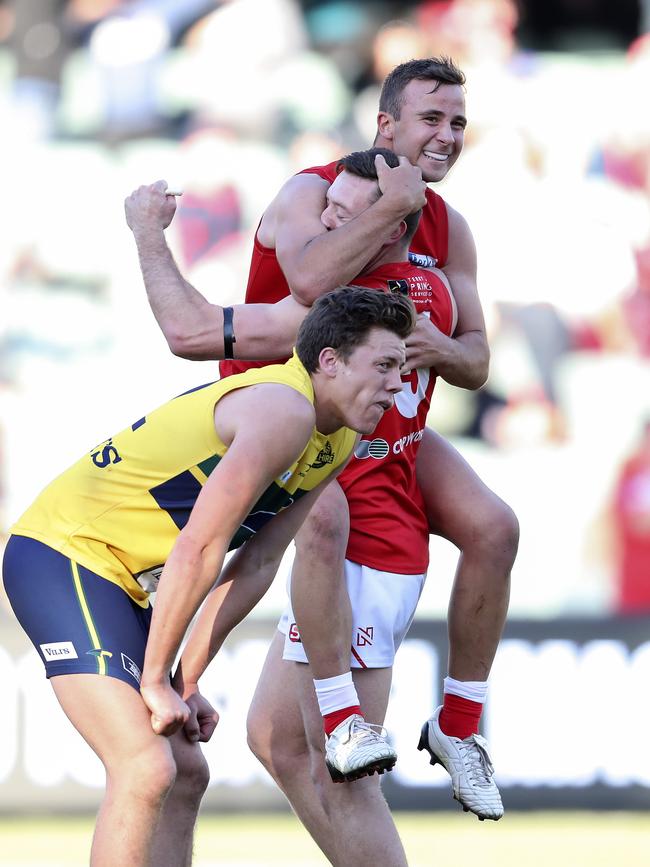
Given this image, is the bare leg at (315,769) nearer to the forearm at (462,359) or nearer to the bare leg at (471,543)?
the bare leg at (471,543)

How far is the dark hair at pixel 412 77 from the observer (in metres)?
4.43

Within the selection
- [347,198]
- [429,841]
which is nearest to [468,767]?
[347,198]

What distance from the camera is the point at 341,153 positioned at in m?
8.55

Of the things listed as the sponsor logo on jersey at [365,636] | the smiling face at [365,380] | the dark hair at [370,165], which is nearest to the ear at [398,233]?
the dark hair at [370,165]

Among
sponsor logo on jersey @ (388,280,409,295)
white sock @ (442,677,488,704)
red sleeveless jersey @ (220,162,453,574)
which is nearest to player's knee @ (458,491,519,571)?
red sleeveless jersey @ (220,162,453,574)

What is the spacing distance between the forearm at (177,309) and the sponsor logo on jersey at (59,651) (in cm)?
88

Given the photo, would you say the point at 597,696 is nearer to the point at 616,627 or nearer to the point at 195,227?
the point at 616,627

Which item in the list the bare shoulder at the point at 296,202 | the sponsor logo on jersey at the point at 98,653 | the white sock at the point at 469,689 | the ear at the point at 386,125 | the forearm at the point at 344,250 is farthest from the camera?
the white sock at the point at 469,689

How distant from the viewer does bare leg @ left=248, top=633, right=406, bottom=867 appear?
14.3 ft

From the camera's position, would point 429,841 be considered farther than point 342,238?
Yes

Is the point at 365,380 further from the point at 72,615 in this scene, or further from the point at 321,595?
the point at 72,615

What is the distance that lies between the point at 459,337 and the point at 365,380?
831mm

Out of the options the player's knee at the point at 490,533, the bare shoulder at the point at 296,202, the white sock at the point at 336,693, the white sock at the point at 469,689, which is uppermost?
the bare shoulder at the point at 296,202

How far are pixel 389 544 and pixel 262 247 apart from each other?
3.05ft
